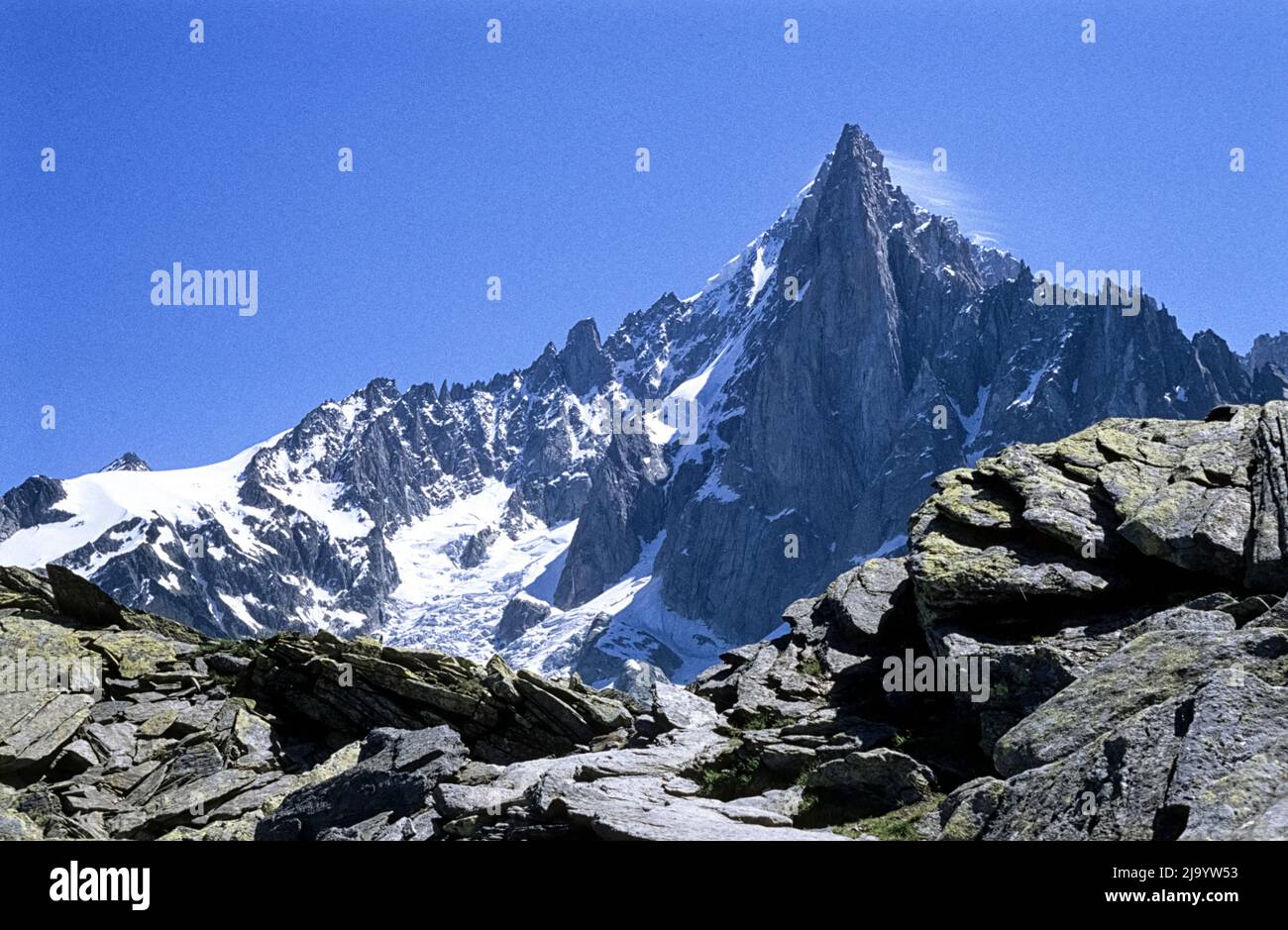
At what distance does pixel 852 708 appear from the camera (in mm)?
23469

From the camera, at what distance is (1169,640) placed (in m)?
17.7

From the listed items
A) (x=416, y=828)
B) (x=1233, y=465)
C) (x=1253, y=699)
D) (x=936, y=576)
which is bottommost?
(x=416, y=828)

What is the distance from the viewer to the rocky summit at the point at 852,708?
14.6m

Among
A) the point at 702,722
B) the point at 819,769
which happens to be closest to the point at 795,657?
the point at 702,722

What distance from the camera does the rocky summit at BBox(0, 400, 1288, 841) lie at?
48.0 feet

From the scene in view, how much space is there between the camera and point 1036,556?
2388 cm

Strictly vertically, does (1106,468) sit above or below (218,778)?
above

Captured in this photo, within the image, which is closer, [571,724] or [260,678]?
[571,724]

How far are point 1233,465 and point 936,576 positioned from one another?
8.45 metres

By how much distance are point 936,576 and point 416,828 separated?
12593mm
